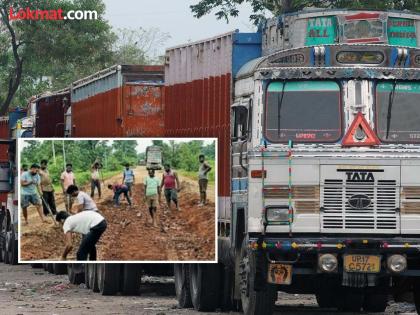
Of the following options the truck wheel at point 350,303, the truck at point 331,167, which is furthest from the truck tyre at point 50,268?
the truck at point 331,167

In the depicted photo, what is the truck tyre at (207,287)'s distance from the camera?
1933 centimetres

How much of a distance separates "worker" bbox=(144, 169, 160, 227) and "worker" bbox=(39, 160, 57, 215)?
1164mm

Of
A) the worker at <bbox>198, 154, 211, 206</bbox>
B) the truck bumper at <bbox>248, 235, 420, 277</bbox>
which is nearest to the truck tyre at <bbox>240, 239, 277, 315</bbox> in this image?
the truck bumper at <bbox>248, 235, 420, 277</bbox>

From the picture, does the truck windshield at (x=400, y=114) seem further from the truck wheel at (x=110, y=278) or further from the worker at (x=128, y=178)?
the truck wheel at (x=110, y=278)

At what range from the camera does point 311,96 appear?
53.1 ft

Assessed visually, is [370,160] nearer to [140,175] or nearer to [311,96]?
[311,96]

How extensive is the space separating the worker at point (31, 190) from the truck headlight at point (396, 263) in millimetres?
4445

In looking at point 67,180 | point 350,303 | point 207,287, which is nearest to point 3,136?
point 350,303

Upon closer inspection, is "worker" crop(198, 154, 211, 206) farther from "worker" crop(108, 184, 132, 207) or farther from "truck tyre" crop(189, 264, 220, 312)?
"truck tyre" crop(189, 264, 220, 312)

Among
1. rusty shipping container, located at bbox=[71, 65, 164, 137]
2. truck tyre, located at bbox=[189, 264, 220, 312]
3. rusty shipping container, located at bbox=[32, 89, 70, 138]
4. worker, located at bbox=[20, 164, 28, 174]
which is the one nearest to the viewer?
worker, located at bbox=[20, 164, 28, 174]

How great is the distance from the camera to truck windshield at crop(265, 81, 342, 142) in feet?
52.9

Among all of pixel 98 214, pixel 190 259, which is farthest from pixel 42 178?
pixel 190 259

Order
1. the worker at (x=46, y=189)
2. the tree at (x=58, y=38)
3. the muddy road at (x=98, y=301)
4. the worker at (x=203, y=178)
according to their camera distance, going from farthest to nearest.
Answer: the tree at (x=58, y=38) < the muddy road at (x=98, y=301) < the worker at (x=46, y=189) < the worker at (x=203, y=178)

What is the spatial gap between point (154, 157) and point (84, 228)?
122 cm
